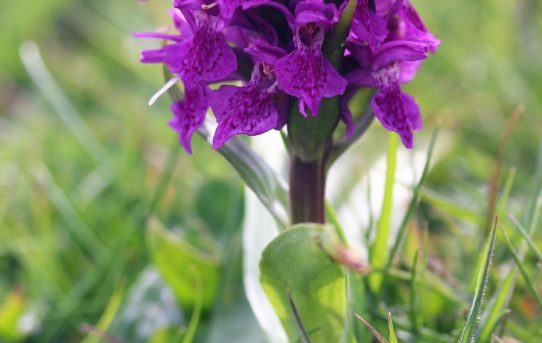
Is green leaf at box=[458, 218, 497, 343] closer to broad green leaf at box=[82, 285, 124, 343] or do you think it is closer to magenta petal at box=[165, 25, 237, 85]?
magenta petal at box=[165, 25, 237, 85]

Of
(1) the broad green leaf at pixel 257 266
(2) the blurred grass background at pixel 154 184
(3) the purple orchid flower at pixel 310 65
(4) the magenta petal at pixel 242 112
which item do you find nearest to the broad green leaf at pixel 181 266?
(2) the blurred grass background at pixel 154 184

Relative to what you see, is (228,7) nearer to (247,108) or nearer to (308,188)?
(247,108)

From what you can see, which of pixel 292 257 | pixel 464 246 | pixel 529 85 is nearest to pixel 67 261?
pixel 292 257

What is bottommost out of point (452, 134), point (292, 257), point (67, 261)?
point (67, 261)

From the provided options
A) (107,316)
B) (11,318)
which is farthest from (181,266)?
(11,318)

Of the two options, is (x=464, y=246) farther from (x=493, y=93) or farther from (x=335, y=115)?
(x=493, y=93)

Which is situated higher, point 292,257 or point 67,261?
point 292,257

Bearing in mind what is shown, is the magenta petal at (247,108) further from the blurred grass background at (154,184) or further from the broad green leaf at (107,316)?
the broad green leaf at (107,316)

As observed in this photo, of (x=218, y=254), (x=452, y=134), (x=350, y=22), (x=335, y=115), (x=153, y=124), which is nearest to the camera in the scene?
(x=350, y=22)
